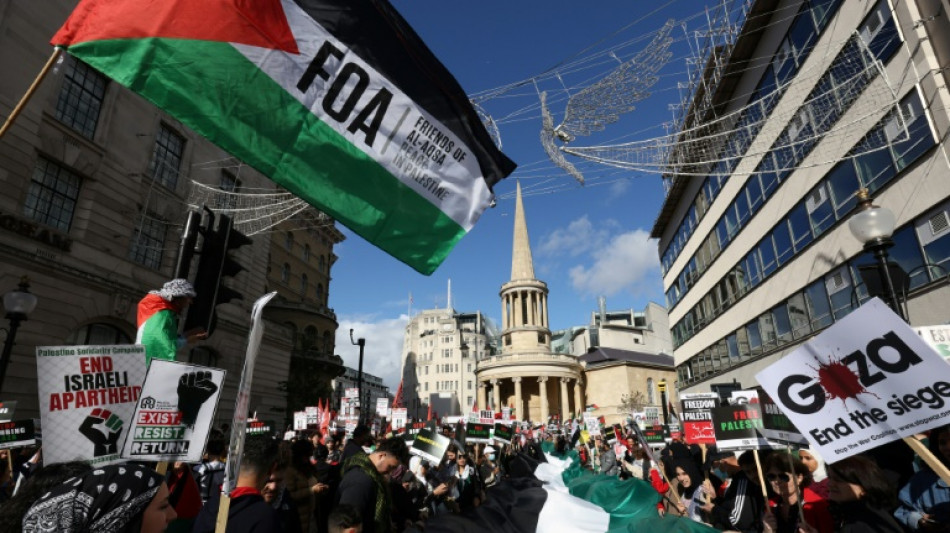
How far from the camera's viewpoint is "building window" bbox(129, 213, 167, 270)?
20719mm

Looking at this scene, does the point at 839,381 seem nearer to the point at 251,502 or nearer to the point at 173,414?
the point at 251,502

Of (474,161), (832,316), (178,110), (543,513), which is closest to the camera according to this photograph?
(543,513)

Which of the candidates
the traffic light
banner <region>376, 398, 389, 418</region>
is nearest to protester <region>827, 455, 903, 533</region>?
the traffic light

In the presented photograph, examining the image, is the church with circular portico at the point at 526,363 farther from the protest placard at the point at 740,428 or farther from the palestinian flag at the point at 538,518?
the palestinian flag at the point at 538,518

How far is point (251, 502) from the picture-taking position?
330cm

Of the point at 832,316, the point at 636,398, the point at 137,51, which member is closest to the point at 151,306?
the point at 137,51

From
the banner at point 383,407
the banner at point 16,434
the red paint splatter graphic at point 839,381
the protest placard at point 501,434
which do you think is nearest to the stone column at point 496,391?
the banner at point 383,407

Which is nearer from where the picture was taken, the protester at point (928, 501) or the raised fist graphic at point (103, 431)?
the raised fist graphic at point (103, 431)

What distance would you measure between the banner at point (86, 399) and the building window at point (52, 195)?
17907mm

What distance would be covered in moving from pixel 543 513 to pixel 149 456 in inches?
99.5

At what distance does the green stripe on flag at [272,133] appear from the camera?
3.38 meters

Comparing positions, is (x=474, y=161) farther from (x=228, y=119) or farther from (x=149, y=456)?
(x=149, y=456)

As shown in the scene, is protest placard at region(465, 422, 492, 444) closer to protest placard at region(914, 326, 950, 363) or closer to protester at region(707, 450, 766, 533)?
protester at region(707, 450, 766, 533)

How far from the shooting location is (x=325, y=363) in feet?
127
